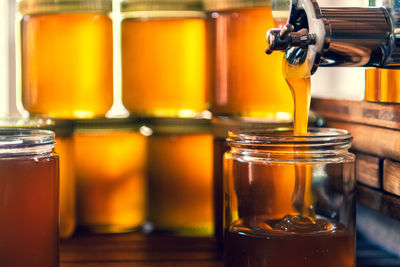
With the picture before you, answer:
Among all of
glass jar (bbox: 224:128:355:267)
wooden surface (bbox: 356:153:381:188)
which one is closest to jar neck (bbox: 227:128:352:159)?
glass jar (bbox: 224:128:355:267)

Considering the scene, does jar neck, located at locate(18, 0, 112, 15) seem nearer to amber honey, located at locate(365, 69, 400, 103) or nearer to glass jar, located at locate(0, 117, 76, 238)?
glass jar, located at locate(0, 117, 76, 238)

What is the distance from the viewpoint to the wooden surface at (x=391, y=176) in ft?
2.18

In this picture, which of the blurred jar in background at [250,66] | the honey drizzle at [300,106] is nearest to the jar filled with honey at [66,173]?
the blurred jar in background at [250,66]

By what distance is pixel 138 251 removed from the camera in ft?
2.54

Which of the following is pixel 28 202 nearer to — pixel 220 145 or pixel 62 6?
pixel 220 145

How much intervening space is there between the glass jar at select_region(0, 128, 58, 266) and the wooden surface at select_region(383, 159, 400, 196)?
1.20 feet

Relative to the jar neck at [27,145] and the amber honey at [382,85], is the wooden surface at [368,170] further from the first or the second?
the jar neck at [27,145]

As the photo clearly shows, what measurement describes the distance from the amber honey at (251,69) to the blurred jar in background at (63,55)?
0.20 meters

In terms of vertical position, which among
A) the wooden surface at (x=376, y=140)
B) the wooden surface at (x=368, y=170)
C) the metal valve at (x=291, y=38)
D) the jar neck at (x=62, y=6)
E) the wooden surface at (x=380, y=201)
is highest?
the jar neck at (x=62, y=6)

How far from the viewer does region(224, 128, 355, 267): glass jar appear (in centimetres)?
59

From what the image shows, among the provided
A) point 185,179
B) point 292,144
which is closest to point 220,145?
point 185,179

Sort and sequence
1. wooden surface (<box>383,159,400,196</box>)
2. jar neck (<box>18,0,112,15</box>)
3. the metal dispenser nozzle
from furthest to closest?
1. jar neck (<box>18,0,112,15</box>)
2. wooden surface (<box>383,159,400,196</box>)
3. the metal dispenser nozzle

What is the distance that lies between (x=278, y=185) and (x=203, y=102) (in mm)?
289

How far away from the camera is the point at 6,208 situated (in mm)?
589
